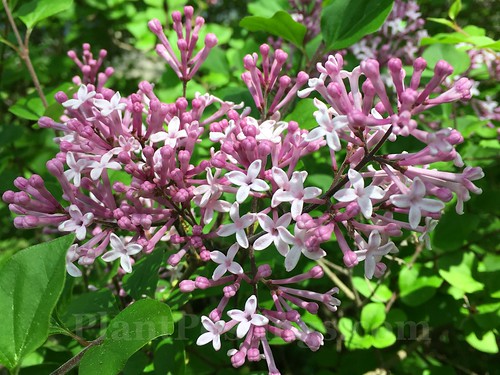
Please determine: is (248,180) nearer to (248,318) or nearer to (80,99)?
(248,318)

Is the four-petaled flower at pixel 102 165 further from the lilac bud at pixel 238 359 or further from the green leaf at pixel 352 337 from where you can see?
the green leaf at pixel 352 337

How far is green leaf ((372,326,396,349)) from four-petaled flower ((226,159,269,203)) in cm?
88

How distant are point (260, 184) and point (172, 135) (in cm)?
33

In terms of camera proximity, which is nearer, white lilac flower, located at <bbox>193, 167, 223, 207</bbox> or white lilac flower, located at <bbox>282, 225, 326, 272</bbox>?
white lilac flower, located at <bbox>282, 225, 326, 272</bbox>

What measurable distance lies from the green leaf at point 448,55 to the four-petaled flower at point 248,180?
1.22 metres

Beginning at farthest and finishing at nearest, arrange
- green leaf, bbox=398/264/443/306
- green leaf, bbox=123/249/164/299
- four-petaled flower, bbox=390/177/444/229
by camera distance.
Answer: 1. green leaf, bbox=398/264/443/306
2. green leaf, bbox=123/249/164/299
3. four-petaled flower, bbox=390/177/444/229

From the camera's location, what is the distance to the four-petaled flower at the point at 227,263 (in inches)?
48.8

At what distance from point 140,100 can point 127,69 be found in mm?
3347

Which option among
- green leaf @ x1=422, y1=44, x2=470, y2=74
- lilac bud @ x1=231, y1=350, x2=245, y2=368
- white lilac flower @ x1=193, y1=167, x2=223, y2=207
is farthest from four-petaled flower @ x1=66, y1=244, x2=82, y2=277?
green leaf @ x1=422, y1=44, x2=470, y2=74

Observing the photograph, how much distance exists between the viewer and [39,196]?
1.36m

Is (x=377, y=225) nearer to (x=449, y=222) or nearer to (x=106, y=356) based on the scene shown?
(x=106, y=356)

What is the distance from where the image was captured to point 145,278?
1.50 meters

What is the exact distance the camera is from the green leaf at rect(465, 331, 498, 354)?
72.7 inches

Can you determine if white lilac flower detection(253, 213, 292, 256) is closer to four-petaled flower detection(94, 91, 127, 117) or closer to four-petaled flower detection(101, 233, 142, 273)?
four-petaled flower detection(101, 233, 142, 273)
